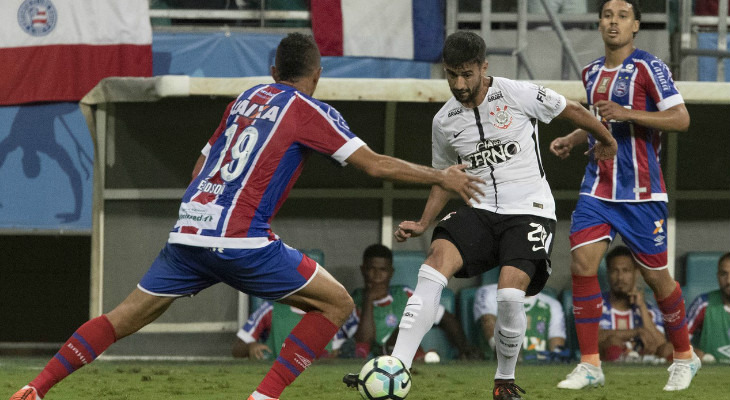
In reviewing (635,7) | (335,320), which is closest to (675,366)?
(635,7)

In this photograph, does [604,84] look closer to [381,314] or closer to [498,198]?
[498,198]

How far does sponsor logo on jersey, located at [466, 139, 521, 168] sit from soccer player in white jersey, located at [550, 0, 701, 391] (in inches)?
38.0

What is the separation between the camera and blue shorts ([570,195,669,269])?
7.15 metres

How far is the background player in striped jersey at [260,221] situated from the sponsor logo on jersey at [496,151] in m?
0.88

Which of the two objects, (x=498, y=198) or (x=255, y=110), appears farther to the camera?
(x=498, y=198)

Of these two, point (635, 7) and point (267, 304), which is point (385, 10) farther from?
point (635, 7)

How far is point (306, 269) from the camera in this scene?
546cm

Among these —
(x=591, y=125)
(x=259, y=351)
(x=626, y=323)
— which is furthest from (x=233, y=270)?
(x=626, y=323)

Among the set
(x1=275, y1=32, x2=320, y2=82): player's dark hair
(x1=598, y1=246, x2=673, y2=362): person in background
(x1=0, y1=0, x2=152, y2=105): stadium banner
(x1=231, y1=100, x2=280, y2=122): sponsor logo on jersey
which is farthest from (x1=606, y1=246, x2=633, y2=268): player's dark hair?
(x1=231, y1=100, x2=280, y2=122): sponsor logo on jersey

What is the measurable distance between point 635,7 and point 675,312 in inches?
75.0

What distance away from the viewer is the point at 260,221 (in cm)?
539

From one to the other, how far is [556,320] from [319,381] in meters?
3.18

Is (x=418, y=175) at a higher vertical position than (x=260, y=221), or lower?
higher

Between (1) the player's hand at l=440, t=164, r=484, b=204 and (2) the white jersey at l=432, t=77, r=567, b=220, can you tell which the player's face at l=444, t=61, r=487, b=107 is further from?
(1) the player's hand at l=440, t=164, r=484, b=204
